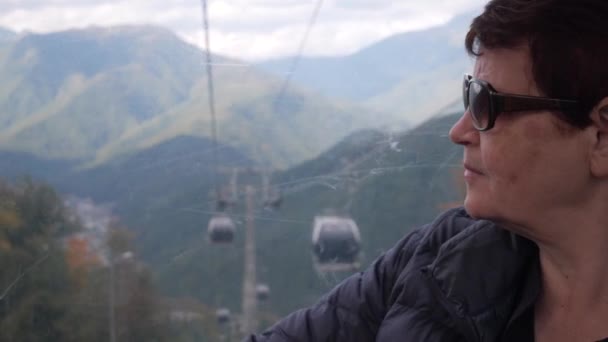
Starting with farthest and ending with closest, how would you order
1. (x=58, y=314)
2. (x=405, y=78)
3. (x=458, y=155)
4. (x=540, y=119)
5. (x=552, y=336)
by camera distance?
(x=405, y=78), (x=458, y=155), (x=58, y=314), (x=552, y=336), (x=540, y=119)

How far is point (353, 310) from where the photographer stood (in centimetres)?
182

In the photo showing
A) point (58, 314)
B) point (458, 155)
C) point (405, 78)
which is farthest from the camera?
point (405, 78)

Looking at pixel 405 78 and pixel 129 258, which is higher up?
pixel 405 78

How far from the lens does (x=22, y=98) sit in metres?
3.66

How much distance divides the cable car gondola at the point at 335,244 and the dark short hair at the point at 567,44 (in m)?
1.81

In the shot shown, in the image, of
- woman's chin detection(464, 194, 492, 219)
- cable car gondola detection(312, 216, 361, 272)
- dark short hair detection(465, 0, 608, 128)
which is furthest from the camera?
cable car gondola detection(312, 216, 361, 272)

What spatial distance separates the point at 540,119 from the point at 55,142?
268 cm

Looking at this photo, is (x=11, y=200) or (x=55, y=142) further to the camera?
(x=55, y=142)

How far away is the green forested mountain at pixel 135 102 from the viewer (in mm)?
3668

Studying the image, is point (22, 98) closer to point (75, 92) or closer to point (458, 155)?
point (75, 92)

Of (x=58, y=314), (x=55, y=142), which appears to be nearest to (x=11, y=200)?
(x=58, y=314)

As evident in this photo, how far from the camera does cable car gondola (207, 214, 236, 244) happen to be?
11.3 ft

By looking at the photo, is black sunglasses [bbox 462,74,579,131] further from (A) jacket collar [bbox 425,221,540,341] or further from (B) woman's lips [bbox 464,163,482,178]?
(A) jacket collar [bbox 425,221,540,341]

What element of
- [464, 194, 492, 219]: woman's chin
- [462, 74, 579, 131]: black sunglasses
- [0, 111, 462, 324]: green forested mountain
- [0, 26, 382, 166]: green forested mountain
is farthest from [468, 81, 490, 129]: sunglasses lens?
[0, 26, 382, 166]: green forested mountain
